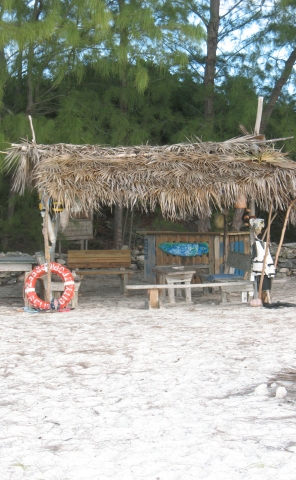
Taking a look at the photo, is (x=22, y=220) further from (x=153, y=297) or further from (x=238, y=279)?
(x=238, y=279)

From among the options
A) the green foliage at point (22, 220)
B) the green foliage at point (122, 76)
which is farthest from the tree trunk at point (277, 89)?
the green foliage at point (22, 220)

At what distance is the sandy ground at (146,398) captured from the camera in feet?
10.8

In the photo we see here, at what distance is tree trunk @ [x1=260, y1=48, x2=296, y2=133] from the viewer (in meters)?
12.5

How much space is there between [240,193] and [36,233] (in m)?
5.20

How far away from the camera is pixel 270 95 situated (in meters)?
13.2

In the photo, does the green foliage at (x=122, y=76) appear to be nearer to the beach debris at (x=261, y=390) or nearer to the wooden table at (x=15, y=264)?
the wooden table at (x=15, y=264)

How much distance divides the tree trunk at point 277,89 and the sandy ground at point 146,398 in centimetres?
575

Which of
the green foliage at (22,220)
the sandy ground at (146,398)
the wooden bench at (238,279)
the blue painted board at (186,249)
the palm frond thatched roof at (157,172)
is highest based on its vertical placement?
the palm frond thatched roof at (157,172)

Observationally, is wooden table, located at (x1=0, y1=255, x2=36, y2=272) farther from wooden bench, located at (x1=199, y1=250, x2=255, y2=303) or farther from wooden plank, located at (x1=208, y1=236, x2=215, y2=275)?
wooden plank, located at (x1=208, y1=236, x2=215, y2=275)

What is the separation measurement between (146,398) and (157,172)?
4.34 meters

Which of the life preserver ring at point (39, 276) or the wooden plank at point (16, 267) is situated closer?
the life preserver ring at point (39, 276)

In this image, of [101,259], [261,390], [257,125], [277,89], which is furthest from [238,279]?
[277,89]

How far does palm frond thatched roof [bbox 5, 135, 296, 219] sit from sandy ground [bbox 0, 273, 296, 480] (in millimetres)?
1639

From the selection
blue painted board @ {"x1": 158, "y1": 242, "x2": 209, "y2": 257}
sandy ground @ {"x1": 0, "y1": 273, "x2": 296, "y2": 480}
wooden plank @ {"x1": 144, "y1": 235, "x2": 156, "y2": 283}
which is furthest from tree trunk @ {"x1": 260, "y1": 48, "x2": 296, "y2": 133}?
sandy ground @ {"x1": 0, "y1": 273, "x2": 296, "y2": 480}
